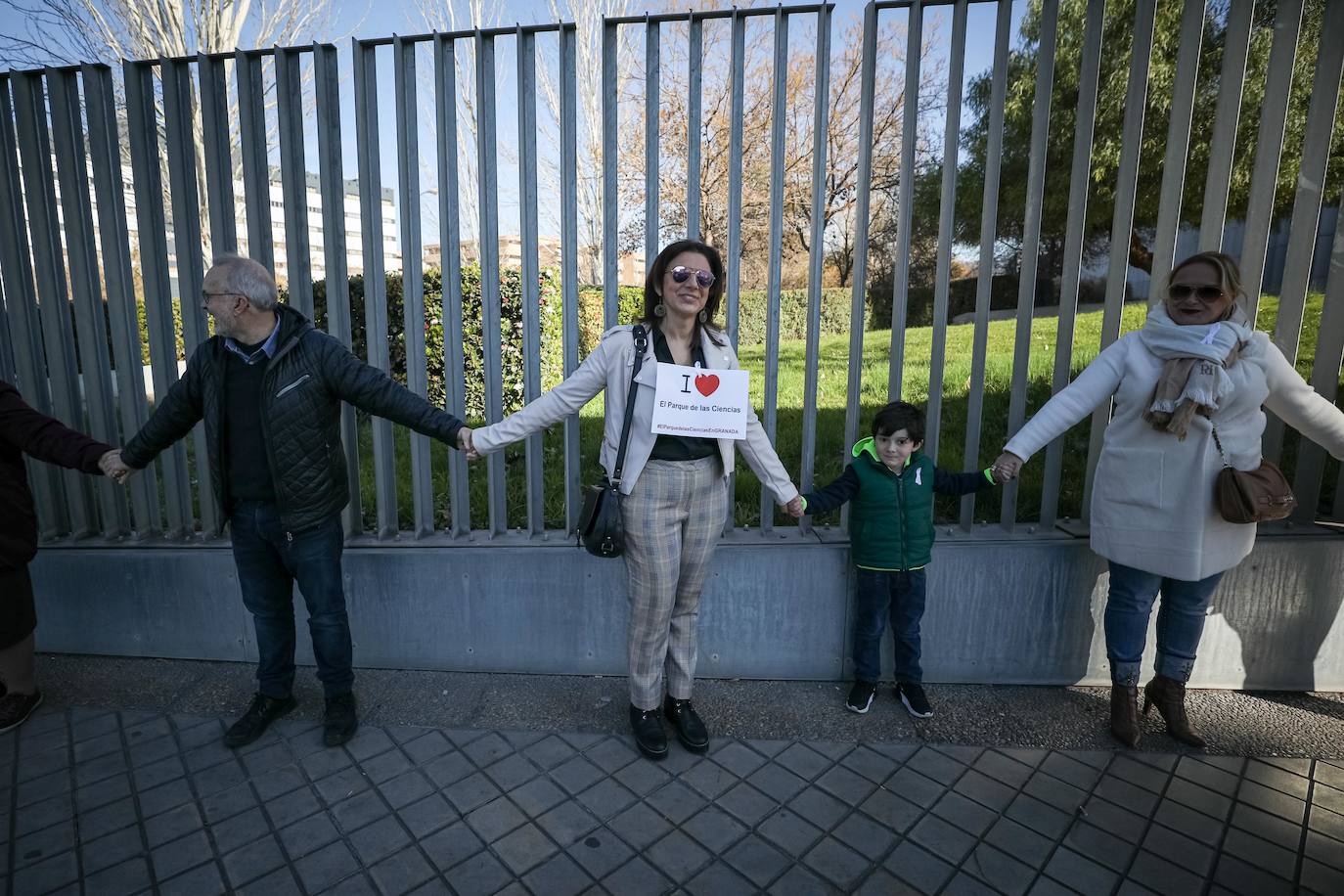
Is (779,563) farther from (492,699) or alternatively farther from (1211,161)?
(1211,161)

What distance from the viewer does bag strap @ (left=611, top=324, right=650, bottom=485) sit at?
9.95ft

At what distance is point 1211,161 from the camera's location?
3.60 metres

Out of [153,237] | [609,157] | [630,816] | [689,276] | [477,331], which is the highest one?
[609,157]

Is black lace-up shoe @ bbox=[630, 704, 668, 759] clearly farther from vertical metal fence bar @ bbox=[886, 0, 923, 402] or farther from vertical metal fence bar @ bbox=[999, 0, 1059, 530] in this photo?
vertical metal fence bar @ bbox=[999, 0, 1059, 530]

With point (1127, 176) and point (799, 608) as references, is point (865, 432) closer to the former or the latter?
point (799, 608)

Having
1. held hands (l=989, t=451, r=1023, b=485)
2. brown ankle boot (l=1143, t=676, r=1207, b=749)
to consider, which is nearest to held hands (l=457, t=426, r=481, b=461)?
held hands (l=989, t=451, r=1023, b=485)

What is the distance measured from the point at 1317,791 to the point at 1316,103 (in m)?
2.98

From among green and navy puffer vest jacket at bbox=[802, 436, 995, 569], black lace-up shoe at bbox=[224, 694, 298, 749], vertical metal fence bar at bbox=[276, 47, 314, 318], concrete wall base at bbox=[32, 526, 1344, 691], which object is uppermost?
vertical metal fence bar at bbox=[276, 47, 314, 318]

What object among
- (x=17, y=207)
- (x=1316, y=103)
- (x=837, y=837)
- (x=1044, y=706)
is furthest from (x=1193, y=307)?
(x=17, y=207)

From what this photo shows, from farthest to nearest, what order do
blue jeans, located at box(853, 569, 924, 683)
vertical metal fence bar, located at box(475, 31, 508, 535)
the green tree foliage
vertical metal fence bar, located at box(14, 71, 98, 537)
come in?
the green tree foliage
vertical metal fence bar, located at box(14, 71, 98, 537)
vertical metal fence bar, located at box(475, 31, 508, 535)
blue jeans, located at box(853, 569, 924, 683)

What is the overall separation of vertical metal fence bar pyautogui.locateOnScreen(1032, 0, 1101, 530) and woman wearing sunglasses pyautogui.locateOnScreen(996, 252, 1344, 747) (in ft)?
1.31

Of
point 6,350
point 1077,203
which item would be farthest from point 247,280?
point 1077,203

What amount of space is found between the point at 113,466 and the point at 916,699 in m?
3.75

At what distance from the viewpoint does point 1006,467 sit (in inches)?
130
